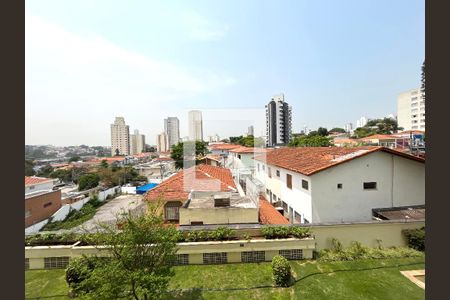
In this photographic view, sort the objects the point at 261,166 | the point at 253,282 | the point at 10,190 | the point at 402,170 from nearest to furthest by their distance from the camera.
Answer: the point at 10,190 < the point at 253,282 < the point at 402,170 < the point at 261,166

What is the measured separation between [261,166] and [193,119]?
28.8ft

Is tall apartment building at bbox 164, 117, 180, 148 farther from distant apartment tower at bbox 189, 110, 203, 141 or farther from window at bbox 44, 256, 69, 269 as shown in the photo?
window at bbox 44, 256, 69, 269

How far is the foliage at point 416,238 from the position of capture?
927 cm

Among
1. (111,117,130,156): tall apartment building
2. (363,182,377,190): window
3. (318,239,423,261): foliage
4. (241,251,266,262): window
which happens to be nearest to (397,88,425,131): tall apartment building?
(363,182,377,190): window

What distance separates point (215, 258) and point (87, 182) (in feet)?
113

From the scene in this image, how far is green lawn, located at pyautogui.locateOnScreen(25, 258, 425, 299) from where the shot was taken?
6883 mm

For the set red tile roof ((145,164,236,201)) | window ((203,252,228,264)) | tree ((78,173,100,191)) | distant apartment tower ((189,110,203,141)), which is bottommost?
tree ((78,173,100,191))

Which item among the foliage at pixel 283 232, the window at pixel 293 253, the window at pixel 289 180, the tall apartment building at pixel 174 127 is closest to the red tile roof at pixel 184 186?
the window at pixel 289 180

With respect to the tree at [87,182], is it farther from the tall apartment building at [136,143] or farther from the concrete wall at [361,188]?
the tall apartment building at [136,143]

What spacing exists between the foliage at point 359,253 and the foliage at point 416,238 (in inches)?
11.7

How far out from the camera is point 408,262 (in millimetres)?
8641

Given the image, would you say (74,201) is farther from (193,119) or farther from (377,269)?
(377,269)

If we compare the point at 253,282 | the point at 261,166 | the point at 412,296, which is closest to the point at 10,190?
the point at 253,282

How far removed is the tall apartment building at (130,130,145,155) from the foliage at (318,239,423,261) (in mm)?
85575
